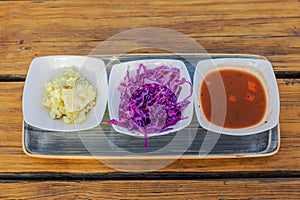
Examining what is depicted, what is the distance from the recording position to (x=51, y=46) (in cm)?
195

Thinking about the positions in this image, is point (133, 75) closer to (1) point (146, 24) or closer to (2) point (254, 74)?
(1) point (146, 24)

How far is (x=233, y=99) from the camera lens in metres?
1.72

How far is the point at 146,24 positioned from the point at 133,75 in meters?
0.35

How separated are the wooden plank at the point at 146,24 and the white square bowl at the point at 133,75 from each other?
0.19 m

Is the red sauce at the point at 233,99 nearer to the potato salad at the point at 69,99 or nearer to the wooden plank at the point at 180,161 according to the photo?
the wooden plank at the point at 180,161

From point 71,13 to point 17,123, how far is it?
63cm

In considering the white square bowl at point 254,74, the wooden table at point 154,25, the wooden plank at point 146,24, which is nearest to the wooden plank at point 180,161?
the wooden table at point 154,25

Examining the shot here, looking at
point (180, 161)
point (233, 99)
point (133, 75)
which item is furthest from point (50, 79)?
point (233, 99)

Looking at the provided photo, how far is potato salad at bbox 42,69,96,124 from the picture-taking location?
Result: 66.1 inches

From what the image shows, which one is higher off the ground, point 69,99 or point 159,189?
point 69,99

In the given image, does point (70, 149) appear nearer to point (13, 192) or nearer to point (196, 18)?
point (13, 192)

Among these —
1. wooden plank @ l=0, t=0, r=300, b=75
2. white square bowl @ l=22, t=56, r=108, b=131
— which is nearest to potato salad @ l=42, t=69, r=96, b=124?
white square bowl @ l=22, t=56, r=108, b=131

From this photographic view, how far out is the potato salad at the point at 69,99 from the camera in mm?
1678

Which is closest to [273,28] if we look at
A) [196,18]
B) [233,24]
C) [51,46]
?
[233,24]
